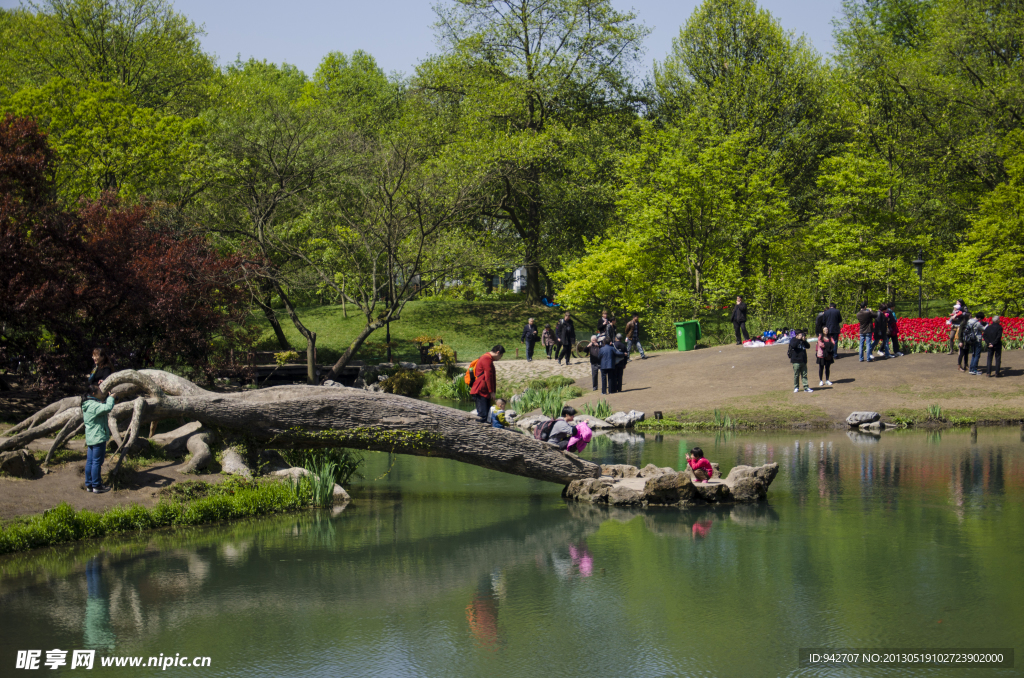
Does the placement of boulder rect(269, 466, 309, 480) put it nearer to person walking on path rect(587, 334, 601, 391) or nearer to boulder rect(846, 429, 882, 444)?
boulder rect(846, 429, 882, 444)

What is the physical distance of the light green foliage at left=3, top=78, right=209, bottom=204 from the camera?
27.7 meters

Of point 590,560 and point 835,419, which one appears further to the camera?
point 835,419

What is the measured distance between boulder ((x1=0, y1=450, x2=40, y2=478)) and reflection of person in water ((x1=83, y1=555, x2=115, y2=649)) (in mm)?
3228

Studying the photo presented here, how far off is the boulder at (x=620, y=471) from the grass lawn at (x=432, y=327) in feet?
77.6

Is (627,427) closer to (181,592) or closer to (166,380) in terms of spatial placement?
(166,380)

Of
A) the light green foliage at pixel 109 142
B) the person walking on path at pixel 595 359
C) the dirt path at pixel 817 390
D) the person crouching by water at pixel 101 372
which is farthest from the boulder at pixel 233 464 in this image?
the light green foliage at pixel 109 142

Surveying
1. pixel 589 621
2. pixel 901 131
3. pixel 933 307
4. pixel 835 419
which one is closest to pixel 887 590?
pixel 589 621

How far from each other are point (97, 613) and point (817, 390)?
19688mm

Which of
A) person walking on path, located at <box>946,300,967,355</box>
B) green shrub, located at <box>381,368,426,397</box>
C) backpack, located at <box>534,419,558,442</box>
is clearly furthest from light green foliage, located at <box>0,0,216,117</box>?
person walking on path, located at <box>946,300,967,355</box>

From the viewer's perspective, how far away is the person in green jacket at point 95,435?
11.9 meters

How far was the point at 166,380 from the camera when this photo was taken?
13672mm

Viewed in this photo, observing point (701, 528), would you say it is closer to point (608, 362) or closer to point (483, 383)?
point (483, 383)

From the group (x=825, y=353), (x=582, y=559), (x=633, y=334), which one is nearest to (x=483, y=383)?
(x=582, y=559)

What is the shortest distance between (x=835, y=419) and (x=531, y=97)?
28.2 metres
